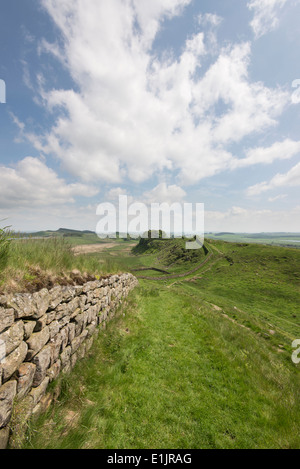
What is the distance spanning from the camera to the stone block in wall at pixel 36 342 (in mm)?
3672

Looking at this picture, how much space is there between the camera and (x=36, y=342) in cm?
383

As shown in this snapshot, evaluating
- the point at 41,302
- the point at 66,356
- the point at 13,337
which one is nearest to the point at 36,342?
the point at 13,337

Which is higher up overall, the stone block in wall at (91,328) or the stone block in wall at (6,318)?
the stone block in wall at (6,318)

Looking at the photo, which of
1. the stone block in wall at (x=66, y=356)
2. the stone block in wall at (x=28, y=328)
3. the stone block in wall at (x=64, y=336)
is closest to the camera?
the stone block in wall at (x=28, y=328)

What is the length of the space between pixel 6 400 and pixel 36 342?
104cm

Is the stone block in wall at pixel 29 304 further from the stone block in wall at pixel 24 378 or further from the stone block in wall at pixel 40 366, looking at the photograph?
the stone block in wall at pixel 24 378

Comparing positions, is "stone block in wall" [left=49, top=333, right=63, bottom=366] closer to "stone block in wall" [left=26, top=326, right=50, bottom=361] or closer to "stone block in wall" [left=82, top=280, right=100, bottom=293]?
"stone block in wall" [left=26, top=326, right=50, bottom=361]

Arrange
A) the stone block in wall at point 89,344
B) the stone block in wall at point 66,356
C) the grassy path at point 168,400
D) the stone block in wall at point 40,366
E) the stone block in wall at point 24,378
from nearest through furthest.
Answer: the stone block in wall at point 24,378, the stone block in wall at point 40,366, the grassy path at point 168,400, the stone block in wall at point 66,356, the stone block in wall at point 89,344

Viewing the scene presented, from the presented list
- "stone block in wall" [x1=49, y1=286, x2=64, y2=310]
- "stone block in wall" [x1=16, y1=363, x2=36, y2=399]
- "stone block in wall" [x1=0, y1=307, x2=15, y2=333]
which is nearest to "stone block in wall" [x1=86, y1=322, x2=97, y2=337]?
"stone block in wall" [x1=49, y1=286, x2=64, y2=310]

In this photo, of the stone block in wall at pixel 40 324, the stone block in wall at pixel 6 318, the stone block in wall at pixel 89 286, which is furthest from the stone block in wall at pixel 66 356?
the stone block in wall at pixel 6 318

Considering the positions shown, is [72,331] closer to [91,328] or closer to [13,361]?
[91,328]

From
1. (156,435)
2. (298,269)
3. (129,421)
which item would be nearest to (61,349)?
(129,421)

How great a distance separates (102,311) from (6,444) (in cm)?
519

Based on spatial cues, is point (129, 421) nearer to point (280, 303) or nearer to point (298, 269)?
point (280, 303)
